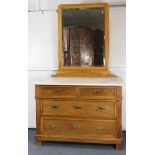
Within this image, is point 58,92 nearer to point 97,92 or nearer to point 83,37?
point 97,92

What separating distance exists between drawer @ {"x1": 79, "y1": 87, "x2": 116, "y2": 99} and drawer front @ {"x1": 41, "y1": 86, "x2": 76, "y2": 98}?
4.9 inches

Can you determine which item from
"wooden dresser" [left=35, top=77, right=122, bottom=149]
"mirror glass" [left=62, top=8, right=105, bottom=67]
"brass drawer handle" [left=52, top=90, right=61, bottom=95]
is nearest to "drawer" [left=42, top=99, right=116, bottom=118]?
"wooden dresser" [left=35, top=77, right=122, bottom=149]

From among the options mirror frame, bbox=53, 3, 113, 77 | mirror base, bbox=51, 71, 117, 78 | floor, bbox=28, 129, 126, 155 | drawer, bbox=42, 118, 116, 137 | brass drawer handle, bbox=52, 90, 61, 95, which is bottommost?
floor, bbox=28, 129, 126, 155

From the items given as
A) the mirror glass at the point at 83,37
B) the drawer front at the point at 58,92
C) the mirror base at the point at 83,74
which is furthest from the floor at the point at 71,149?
the mirror glass at the point at 83,37

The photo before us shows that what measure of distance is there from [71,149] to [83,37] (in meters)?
1.62

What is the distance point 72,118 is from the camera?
9.52 feet

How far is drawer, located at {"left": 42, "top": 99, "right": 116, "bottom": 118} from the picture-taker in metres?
2.83

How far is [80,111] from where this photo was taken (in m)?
2.88

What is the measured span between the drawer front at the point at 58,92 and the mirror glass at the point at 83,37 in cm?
68

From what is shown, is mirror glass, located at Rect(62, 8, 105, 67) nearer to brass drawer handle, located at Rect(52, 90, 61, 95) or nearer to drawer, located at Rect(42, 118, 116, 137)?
brass drawer handle, located at Rect(52, 90, 61, 95)
